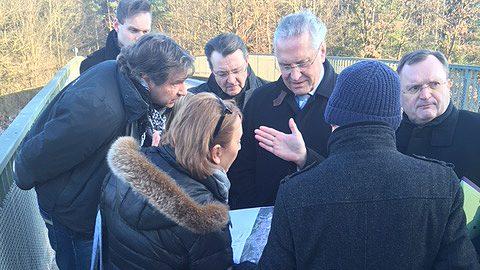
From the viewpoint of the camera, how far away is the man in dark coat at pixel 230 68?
403 centimetres

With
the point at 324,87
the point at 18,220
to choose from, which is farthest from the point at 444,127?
the point at 18,220

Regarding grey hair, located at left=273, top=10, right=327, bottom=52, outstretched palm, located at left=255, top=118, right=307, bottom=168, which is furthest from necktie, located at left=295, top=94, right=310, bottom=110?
outstretched palm, located at left=255, top=118, right=307, bottom=168

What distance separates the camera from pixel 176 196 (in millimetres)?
1753

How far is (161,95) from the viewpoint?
2.56 m

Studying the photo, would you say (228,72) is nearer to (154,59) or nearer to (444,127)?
(154,59)

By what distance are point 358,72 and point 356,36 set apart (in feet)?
76.8

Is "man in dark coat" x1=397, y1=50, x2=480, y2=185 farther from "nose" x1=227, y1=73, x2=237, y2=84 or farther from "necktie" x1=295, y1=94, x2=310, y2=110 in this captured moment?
"nose" x1=227, y1=73, x2=237, y2=84

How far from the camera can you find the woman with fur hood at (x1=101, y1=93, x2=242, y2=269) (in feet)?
5.75

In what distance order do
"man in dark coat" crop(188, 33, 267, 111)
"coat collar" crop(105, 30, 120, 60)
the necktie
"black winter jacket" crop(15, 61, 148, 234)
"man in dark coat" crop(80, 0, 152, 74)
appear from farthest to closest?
1. "coat collar" crop(105, 30, 120, 60)
2. "man in dark coat" crop(80, 0, 152, 74)
3. "man in dark coat" crop(188, 33, 267, 111)
4. the necktie
5. "black winter jacket" crop(15, 61, 148, 234)

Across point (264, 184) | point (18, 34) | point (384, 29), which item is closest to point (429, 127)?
point (264, 184)

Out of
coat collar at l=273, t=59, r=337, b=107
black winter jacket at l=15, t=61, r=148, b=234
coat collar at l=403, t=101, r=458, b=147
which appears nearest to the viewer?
black winter jacket at l=15, t=61, r=148, b=234

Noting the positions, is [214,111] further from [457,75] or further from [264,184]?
[457,75]

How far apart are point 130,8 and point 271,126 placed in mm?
2077

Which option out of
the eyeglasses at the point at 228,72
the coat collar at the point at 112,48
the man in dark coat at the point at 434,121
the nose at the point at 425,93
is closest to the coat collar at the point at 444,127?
the man in dark coat at the point at 434,121
